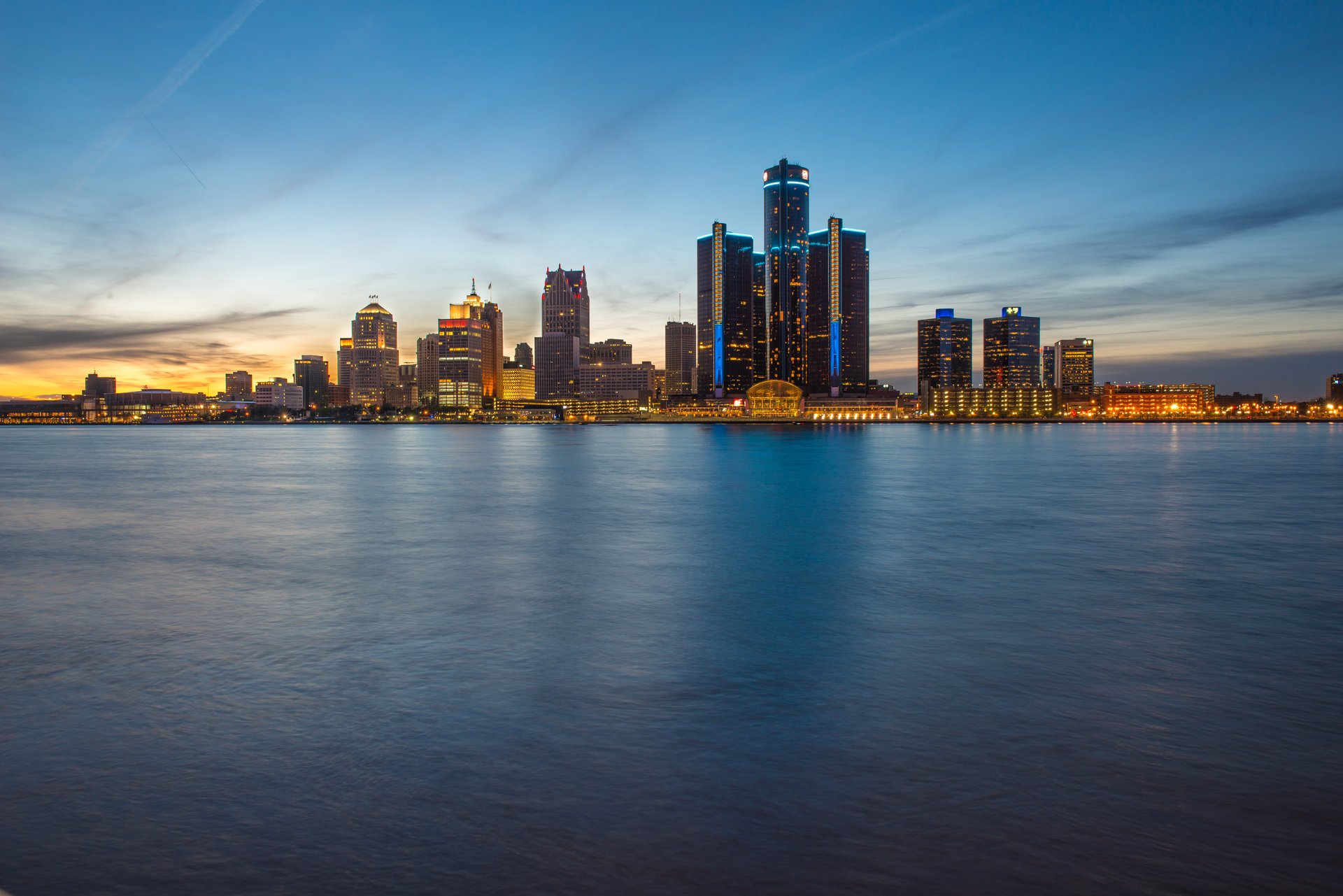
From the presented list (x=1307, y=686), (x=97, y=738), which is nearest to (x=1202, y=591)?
(x=1307, y=686)

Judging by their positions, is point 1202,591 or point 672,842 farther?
point 1202,591

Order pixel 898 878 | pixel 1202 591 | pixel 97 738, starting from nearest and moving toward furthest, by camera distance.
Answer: pixel 898 878, pixel 97 738, pixel 1202 591

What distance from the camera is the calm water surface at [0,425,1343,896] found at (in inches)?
291

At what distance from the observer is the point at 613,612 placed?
18359 mm

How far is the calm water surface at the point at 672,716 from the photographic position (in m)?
7.39


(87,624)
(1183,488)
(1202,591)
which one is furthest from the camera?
(1183,488)

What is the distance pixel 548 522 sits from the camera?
3631 cm

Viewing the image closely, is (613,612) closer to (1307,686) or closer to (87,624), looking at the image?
(87,624)

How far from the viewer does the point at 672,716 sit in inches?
442

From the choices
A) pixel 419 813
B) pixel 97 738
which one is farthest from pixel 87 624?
pixel 419 813

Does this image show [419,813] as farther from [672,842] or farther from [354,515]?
[354,515]

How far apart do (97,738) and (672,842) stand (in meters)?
7.99

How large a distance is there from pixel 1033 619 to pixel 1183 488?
144 ft

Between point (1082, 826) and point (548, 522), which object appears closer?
point (1082, 826)
